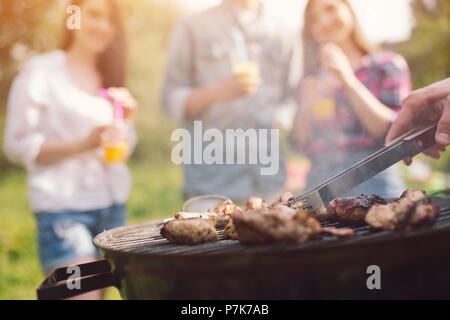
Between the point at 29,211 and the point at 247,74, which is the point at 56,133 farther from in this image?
the point at 29,211

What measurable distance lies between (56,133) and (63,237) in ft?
2.31

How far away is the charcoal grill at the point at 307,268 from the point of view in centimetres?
122

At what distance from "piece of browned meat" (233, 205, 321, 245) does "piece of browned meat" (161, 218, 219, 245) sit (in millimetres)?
175

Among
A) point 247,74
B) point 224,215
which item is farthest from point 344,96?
point 224,215

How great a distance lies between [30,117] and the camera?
287 cm

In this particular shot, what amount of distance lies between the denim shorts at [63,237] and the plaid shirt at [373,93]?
1.53 metres

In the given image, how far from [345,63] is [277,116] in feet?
3.18

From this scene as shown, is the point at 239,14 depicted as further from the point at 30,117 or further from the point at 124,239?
the point at 124,239

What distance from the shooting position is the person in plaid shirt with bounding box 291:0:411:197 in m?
2.63

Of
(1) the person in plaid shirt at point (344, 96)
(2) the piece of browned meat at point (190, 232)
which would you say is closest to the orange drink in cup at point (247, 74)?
(1) the person in plaid shirt at point (344, 96)

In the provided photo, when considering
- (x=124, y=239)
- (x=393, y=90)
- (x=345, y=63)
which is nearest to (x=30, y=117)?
(x=124, y=239)

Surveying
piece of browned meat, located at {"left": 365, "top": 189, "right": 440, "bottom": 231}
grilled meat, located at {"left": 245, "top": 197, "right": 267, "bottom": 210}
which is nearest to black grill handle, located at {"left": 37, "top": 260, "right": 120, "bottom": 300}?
grilled meat, located at {"left": 245, "top": 197, "right": 267, "bottom": 210}

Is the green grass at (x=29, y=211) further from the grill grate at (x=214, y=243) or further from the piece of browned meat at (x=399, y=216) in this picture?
the piece of browned meat at (x=399, y=216)

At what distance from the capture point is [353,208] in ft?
5.18
